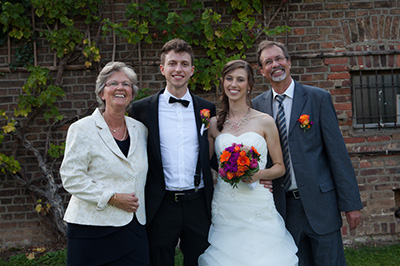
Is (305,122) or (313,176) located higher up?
(305,122)

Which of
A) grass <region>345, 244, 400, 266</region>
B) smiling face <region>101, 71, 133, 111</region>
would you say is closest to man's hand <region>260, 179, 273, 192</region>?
smiling face <region>101, 71, 133, 111</region>

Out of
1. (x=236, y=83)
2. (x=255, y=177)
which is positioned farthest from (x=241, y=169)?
(x=236, y=83)

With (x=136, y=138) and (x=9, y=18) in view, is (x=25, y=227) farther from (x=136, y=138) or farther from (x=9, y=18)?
(x=136, y=138)

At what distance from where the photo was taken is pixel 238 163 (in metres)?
2.75

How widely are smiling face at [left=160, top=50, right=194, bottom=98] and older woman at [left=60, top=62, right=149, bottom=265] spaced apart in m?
0.46

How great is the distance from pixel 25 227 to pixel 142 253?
3.06 meters

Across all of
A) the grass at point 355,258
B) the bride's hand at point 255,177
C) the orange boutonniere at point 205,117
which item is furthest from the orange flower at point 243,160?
the grass at point 355,258

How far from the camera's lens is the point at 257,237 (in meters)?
2.86

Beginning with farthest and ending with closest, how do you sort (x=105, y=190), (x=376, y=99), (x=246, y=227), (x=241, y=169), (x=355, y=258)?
1. (x=376, y=99)
2. (x=355, y=258)
3. (x=246, y=227)
4. (x=241, y=169)
5. (x=105, y=190)

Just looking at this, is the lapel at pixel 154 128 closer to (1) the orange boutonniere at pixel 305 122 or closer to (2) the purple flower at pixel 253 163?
(2) the purple flower at pixel 253 163

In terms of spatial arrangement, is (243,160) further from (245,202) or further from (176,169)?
(176,169)

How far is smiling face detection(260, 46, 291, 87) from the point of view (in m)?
3.13

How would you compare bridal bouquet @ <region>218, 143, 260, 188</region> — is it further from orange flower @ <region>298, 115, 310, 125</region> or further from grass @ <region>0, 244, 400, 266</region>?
grass @ <region>0, 244, 400, 266</region>

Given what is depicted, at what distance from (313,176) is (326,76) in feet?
8.34
